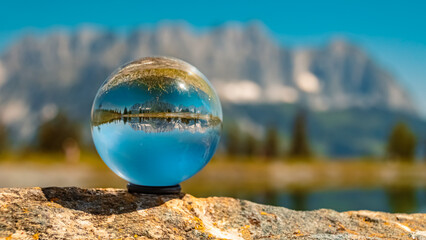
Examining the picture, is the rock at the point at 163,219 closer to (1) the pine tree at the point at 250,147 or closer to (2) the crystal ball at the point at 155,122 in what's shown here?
(2) the crystal ball at the point at 155,122

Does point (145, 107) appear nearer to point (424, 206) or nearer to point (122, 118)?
point (122, 118)

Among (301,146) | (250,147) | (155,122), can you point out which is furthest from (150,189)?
(250,147)

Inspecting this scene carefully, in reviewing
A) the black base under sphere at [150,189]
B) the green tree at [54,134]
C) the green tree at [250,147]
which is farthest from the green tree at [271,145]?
the black base under sphere at [150,189]

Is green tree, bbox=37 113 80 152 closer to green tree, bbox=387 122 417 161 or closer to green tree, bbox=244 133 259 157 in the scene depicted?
green tree, bbox=244 133 259 157

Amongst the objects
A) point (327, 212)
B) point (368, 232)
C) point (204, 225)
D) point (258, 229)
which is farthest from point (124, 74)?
point (368, 232)

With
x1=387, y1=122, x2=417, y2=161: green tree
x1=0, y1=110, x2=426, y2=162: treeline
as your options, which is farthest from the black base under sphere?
x1=387, y1=122, x2=417, y2=161: green tree

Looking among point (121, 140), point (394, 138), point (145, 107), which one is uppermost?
point (394, 138)
